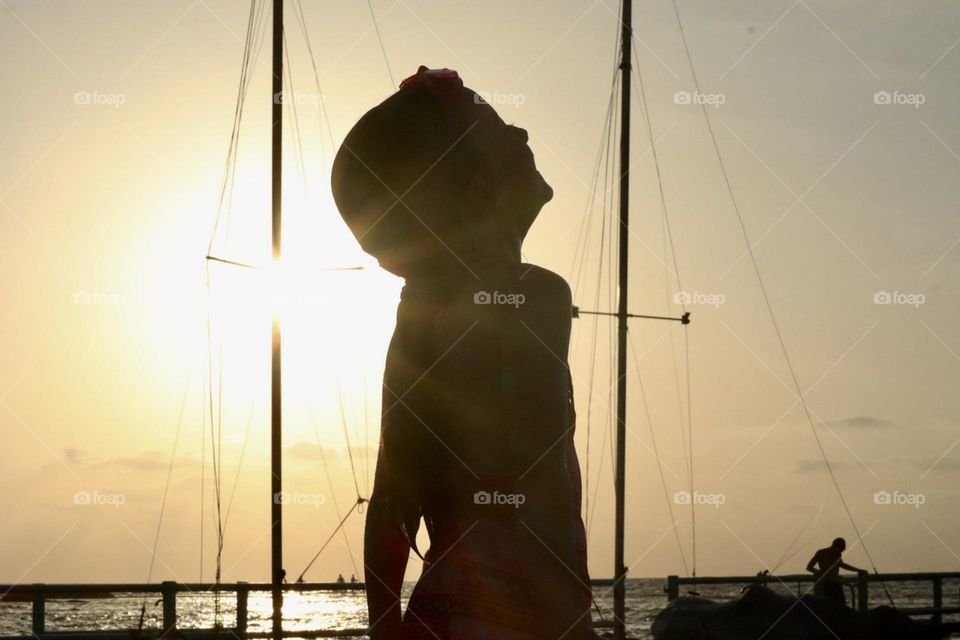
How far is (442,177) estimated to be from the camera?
173 cm

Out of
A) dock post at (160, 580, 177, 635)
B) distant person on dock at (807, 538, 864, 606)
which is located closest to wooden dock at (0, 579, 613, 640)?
dock post at (160, 580, 177, 635)

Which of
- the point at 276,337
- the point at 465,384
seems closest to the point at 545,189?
the point at 465,384

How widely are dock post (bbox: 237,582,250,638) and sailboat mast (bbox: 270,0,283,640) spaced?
2.47 metres

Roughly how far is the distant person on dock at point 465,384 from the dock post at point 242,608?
11405 millimetres

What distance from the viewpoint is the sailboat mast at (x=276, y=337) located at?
16375 mm

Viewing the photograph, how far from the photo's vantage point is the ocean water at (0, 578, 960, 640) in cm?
1472

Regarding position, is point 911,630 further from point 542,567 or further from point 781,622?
point 542,567

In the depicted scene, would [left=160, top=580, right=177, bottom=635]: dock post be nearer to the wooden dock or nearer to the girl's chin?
the wooden dock

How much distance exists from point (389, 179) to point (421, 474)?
0.39 m

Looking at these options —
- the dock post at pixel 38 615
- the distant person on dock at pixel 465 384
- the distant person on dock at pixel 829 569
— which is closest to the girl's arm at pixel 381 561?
the distant person on dock at pixel 465 384

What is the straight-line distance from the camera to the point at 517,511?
5.30 feet

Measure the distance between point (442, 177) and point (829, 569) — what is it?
18212 mm

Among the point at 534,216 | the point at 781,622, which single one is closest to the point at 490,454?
the point at 534,216

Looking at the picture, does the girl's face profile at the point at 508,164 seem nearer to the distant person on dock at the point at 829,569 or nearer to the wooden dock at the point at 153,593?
the wooden dock at the point at 153,593
